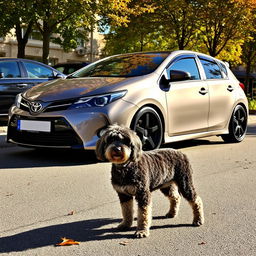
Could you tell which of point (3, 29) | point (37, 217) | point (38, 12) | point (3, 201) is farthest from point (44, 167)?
point (3, 29)

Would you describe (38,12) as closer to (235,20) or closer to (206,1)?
(206,1)

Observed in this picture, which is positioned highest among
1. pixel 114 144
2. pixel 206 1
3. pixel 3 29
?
pixel 206 1

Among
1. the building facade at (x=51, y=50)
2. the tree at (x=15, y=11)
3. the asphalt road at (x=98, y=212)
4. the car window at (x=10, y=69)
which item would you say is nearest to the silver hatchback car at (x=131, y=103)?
the asphalt road at (x=98, y=212)

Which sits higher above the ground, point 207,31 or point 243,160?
point 207,31

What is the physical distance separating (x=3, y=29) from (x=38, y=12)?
3.42 m

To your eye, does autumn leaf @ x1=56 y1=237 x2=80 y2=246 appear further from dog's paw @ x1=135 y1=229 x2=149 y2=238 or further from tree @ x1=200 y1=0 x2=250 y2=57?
tree @ x1=200 y1=0 x2=250 y2=57

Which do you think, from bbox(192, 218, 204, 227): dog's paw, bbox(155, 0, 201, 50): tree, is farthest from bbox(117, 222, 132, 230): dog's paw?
bbox(155, 0, 201, 50): tree

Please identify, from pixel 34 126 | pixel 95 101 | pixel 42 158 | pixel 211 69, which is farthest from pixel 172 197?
pixel 211 69

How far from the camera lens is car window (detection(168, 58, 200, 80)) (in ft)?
24.8

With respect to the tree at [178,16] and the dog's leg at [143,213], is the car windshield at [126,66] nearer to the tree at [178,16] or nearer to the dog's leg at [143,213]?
the dog's leg at [143,213]

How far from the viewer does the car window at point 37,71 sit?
34.8 feet

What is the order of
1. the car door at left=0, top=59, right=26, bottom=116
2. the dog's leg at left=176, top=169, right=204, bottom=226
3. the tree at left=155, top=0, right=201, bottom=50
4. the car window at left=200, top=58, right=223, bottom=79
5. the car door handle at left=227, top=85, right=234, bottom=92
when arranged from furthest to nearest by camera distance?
1. the tree at left=155, top=0, right=201, bottom=50
2. the car door at left=0, top=59, right=26, bottom=116
3. the car door handle at left=227, top=85, right=234, bottom=92
4. the car window at left=200, top=58, right=223, bottom=79
5. the dog's leg at left=176, top=169, right=204, bottom=226

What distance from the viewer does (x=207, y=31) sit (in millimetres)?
22859

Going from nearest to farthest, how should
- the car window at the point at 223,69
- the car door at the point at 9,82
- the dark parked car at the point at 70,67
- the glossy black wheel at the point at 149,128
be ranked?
the glossy black wheel at the point at 149,128 < the car window at the point at 223,69 < the car door at the point at 9,82 < the dark parked car at the point at 70,67
